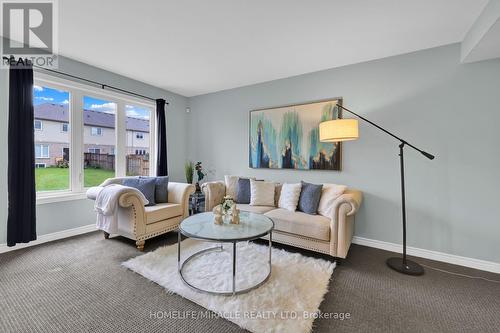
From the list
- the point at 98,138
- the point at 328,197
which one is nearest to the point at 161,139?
the point at 98,138

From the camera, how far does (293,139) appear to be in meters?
3.54

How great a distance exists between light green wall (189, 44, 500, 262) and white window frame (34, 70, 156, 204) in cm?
318

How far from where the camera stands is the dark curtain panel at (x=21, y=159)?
2570 millimetres

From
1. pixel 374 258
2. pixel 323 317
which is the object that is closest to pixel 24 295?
pixel 323 317

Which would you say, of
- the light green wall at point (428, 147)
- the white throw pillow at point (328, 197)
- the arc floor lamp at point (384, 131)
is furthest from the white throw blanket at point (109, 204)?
the light green wall at point (428, 147)

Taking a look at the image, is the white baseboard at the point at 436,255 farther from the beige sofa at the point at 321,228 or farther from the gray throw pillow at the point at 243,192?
the gray throw pillow at the point at 243,192

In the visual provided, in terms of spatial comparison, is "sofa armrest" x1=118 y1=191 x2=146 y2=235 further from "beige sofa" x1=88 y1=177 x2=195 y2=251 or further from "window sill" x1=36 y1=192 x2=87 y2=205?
"window sill" x1=36 y1=192 x2=87 y2=205

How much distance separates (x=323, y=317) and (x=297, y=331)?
0.98 feet

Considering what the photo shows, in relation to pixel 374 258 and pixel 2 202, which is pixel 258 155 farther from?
pixel 2 202

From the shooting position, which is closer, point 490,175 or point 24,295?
point 24,295

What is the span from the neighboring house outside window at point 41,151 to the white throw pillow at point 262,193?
299 centimetres

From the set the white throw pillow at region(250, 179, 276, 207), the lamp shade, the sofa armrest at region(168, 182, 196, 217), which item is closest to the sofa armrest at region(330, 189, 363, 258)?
the lamp shade

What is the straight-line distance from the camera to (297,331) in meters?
1.45

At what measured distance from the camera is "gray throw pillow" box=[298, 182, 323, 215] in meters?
2.88
